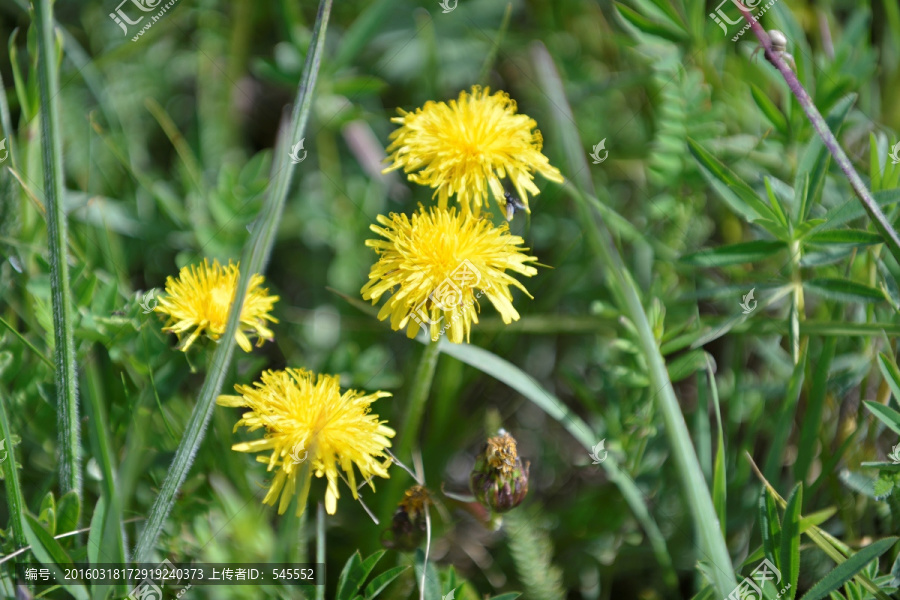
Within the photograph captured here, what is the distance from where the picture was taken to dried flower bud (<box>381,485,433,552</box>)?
1.58 meters

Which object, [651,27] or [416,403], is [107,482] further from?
[651,27]

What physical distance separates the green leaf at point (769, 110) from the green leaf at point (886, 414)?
860 millimetres

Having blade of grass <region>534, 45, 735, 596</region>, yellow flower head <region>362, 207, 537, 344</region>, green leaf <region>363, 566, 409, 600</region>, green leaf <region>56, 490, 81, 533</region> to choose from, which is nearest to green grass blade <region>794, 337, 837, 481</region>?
blade of grass <region>534, 45, 735, 596</region>

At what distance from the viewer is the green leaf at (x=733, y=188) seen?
66.7 inches

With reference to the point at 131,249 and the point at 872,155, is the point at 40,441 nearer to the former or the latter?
the point at 131,249

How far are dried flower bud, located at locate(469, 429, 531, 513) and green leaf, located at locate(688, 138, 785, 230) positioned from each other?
83 centimetres

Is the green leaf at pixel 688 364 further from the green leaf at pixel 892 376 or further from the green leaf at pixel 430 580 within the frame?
the green leaf at pixel 430 580

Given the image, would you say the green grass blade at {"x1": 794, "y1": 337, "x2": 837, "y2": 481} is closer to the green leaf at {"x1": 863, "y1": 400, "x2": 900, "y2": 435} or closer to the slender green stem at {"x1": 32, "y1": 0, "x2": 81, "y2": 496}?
the green leaf at {"x1": 863, "y1": 400, "x2": 900, "y2": 435}

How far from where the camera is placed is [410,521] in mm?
1581

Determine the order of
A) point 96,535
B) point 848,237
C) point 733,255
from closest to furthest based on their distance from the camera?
point 96,535, point 848,237, point 733,255

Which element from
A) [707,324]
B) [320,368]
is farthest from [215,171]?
[707,324]

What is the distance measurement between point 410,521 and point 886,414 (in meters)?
1.13

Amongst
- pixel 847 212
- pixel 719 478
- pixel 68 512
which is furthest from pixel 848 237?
pixel 68 512

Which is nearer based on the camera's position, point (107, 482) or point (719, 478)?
point (107, 482)
